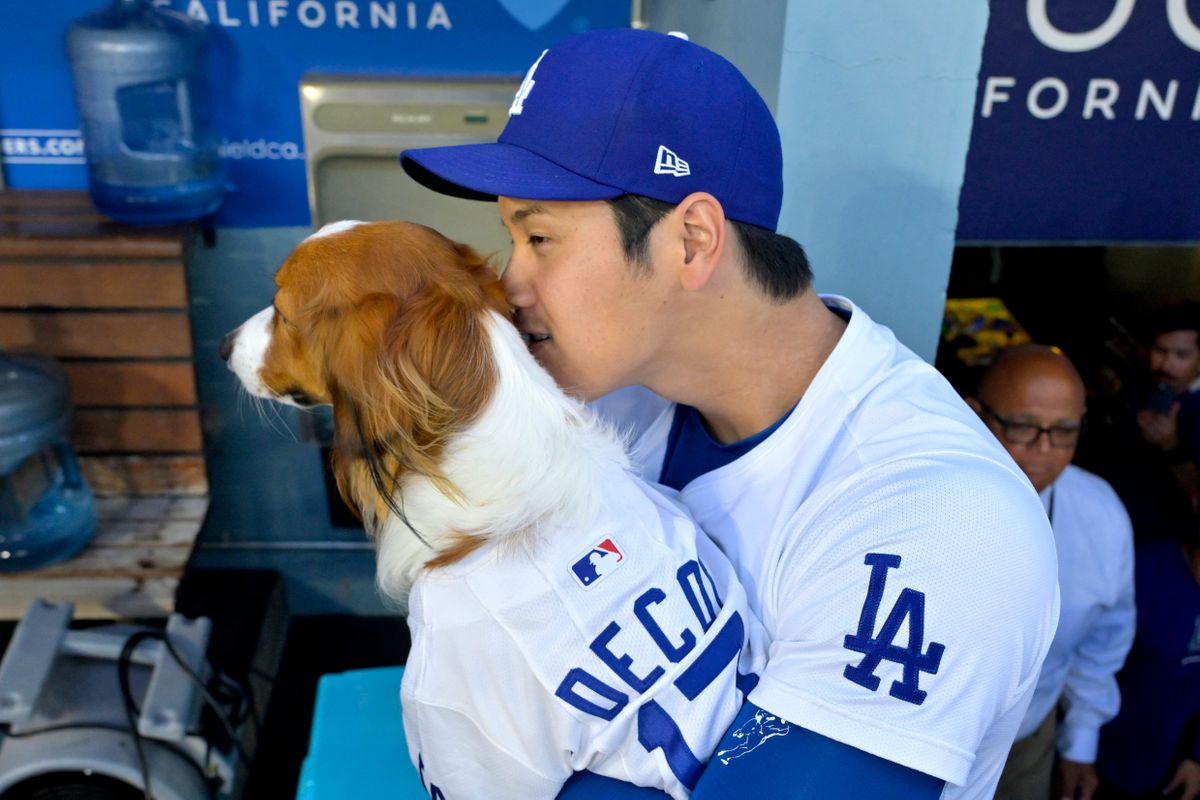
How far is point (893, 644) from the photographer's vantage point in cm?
121

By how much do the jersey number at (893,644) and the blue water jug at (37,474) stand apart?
284 centimetres

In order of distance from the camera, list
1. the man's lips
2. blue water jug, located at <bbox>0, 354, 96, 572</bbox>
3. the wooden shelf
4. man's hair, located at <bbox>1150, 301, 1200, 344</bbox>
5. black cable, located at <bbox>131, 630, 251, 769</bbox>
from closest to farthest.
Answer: the man's lips < black cable, located at <bbox>131, 630, 251, 769</bbox> < blue water jug, located at <bbox>0, 354, 96, 572</bbox> < the wooden shelf < man's hair, located at <bbox>1150, 301, 1200, 344</bbox>

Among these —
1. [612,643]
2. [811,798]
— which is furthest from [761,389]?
[811,798]

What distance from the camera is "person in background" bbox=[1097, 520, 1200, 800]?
9.43ft

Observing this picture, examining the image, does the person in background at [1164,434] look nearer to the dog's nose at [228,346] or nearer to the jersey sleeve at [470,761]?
the jersey sleeve at [470,761]

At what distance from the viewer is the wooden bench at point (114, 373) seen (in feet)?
10.5

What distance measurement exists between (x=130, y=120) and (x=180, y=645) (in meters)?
1.89

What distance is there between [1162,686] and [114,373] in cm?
355

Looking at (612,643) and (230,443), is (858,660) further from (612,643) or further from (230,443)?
(230,443)

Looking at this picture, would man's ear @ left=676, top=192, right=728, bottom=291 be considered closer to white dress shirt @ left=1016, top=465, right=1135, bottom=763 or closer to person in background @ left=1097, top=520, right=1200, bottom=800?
white dress shirt @ left=1016, top=465, right=1135, bottom=763

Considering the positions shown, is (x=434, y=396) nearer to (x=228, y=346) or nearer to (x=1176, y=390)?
(x=228, y=346)

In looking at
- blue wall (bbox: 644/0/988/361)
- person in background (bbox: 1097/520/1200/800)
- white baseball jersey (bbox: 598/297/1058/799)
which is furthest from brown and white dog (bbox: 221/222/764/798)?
person in background (bbox: 1097/520/1200/800)

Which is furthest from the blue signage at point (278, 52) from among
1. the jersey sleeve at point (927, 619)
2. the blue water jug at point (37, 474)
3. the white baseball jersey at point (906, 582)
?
the jersey sleeve at point (927, 619)

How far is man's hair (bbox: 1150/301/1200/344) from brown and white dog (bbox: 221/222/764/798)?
2.61 metres
